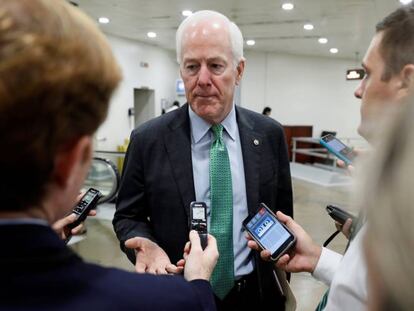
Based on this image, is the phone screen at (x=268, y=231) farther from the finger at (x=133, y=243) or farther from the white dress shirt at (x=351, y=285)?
the white dress shirt at (x=351, y=285)

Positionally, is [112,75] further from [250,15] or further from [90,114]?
[250,15]

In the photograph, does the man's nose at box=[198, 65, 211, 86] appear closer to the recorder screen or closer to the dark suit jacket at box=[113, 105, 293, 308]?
the dark suit jacket at box=[113, 105, 293, 308]

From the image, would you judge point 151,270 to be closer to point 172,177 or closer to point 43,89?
point 172,177

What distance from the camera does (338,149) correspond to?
2.02 meters

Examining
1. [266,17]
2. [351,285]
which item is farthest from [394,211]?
[266,17]

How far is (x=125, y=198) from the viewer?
174cm

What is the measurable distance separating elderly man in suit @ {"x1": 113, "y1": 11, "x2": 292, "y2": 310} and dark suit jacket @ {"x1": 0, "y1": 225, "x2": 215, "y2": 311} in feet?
2.90

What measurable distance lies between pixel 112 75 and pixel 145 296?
0.37m

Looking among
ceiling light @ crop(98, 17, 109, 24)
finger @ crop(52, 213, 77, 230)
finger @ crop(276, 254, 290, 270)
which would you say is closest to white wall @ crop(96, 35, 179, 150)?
ceiling light @ crop(98, 17, 109, 24)

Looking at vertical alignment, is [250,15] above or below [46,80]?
above

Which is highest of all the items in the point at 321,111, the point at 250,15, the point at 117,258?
the point at 250,15

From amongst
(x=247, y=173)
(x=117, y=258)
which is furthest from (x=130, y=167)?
(x=117, y=258)

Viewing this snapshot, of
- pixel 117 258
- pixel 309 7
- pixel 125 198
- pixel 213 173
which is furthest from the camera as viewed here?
pixel 309 7

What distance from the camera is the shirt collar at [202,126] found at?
5.61 ft
